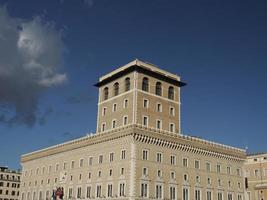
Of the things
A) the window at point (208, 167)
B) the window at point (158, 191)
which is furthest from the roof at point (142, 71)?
the window at point (158, 191)

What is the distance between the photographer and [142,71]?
7206 cm

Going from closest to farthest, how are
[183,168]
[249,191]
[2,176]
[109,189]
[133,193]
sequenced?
[133,193] → [109,189] → [183,168] → [249,191] → [2,176]

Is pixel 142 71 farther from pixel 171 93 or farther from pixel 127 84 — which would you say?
pixel 171 93

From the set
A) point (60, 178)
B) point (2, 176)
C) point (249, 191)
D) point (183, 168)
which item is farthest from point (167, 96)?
point (2, 176)

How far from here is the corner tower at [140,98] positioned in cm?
7019

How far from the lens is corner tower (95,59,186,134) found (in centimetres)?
7019

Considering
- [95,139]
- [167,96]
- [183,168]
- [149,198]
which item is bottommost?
[149,198]

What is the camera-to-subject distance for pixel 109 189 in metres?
63.5

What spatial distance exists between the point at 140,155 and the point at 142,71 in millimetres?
17576

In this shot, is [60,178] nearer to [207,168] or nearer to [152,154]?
[152,154]

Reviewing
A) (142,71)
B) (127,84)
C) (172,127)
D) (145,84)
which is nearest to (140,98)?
(145,84)

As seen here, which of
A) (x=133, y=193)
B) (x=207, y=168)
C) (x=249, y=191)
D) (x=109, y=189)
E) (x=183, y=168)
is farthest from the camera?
(x=249, y=191)

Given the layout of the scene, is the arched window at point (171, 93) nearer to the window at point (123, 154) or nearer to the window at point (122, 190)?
the window at point (123, 154)

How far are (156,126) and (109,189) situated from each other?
15038 mm
